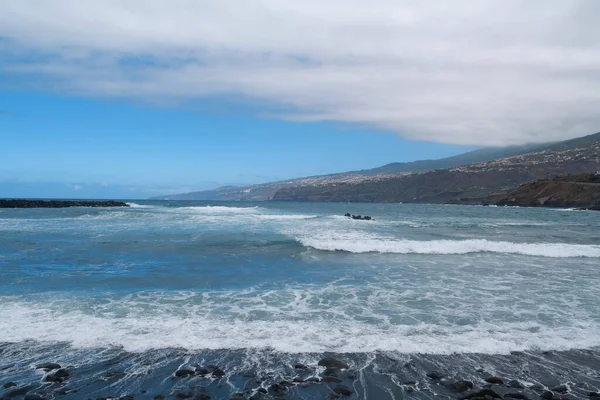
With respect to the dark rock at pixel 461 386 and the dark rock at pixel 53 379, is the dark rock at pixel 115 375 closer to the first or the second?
the dark rock at pixel 53 379

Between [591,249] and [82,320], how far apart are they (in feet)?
79.3

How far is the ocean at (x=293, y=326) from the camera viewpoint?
6.71 metres

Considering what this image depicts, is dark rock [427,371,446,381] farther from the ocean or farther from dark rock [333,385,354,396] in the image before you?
dark rock [333,385,354,396]

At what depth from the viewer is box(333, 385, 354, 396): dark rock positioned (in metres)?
6.35

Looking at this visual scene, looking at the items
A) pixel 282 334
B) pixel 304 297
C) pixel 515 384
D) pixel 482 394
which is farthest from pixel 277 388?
pixel 304 297

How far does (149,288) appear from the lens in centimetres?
1338

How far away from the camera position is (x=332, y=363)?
Answer: 7.38 m

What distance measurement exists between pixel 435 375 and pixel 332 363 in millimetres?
1703

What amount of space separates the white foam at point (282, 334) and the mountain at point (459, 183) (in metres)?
125

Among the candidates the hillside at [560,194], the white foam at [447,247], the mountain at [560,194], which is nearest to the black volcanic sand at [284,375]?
the white foam at [447,247]

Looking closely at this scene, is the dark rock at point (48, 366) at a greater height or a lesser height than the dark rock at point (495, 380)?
greater

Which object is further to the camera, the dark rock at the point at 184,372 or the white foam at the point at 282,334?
the white foam at the point at 282,334

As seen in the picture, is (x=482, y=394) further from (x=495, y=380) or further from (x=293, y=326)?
(x=293, y=326)

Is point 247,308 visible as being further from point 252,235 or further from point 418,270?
point 252,235
